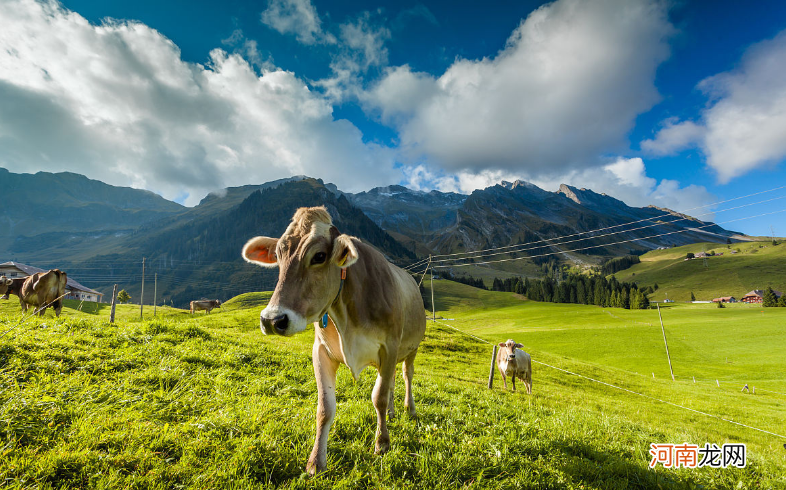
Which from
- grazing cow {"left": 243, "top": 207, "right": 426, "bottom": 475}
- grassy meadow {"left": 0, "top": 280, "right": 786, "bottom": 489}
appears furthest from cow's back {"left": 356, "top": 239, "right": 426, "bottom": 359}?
grassy meadow {"left": 0, "top": 280, "right": 786, "bottom": 489}

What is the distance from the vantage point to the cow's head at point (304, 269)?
322 cm

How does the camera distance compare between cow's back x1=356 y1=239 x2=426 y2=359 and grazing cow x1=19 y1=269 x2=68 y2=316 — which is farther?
grazing cow x1=19 y1=269 x2=68 y2=316

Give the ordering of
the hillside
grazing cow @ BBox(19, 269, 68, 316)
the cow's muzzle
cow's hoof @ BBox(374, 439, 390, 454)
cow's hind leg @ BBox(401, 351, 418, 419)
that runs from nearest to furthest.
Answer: the cow's muzzle
cow's hoof @ BBox(374, 439, 390, 454)
cow's hind leg @ BBox(401, 351, 418, 419)
grazing cow @ BBox(19, 269, 68, 316)
the hillside

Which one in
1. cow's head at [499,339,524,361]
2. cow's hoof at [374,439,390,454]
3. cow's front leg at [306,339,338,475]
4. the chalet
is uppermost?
cow's front leg at [306,339,338,475]

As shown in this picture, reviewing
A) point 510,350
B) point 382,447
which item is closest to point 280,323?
point 382,447

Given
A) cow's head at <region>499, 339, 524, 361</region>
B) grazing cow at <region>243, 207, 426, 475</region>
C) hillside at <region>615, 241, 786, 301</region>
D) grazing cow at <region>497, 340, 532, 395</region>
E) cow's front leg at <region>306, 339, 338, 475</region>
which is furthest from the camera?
hillside at <region>615, 241, 786, 301</region>

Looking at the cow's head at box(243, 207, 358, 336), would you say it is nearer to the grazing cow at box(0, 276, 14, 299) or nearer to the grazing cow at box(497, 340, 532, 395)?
the grazing cow at box(497, 340, 532, 395)

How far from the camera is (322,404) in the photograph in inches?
160

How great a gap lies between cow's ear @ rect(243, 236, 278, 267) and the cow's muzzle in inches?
42.3

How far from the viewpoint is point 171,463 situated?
362cm

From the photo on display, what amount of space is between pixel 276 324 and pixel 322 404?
1.56 metres

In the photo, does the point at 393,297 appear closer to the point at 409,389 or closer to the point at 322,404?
the point at 322,404

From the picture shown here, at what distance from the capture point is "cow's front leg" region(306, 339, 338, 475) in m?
3.84

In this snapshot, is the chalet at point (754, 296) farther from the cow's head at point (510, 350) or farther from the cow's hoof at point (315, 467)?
the cow's hoof at point (315, 467)
